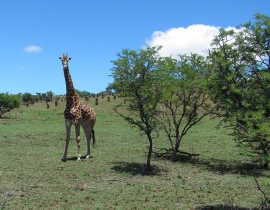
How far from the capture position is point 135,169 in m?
13.2

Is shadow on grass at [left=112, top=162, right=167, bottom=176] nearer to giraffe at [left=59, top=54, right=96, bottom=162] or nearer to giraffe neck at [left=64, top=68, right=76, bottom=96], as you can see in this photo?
giraffe at [left=59, top=54, right=96, bottom=162]

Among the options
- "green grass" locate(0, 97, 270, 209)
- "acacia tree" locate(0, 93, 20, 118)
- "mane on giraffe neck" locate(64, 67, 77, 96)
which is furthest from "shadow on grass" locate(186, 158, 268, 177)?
"acacia tree" locate(0, 93, 20, 118)

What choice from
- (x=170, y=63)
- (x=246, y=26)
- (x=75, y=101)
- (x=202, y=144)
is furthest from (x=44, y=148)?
(x=246, y=26)

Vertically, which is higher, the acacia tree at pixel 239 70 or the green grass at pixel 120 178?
the acacia tree at pixel 239 70

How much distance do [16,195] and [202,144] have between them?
1388 cm

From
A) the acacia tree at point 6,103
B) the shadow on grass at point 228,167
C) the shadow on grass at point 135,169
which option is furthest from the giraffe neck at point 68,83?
the acacia tree at point 6,103

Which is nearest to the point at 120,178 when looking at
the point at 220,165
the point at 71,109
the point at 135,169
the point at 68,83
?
the point at 135,169

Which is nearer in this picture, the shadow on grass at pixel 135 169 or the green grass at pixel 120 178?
the green grass at pixel 120 178

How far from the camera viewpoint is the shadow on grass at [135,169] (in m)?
12.6

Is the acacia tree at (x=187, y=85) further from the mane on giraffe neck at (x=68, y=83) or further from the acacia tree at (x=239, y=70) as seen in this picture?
the mane on giraffe neck at (x=68, y=83)

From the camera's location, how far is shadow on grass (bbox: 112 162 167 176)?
12575mm

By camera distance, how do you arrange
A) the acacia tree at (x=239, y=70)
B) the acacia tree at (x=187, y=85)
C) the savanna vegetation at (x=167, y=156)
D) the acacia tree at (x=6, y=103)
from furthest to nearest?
the acacia tree at (x=6, y=103) → the acacia tree at (x=187, y=85) → the acacia tree at (x=239, y=70) → the savanna vegetation at (x=167, y=156)

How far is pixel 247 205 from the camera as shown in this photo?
8883 millimetres

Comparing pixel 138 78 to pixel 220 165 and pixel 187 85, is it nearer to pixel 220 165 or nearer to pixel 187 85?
pixel 187 85
